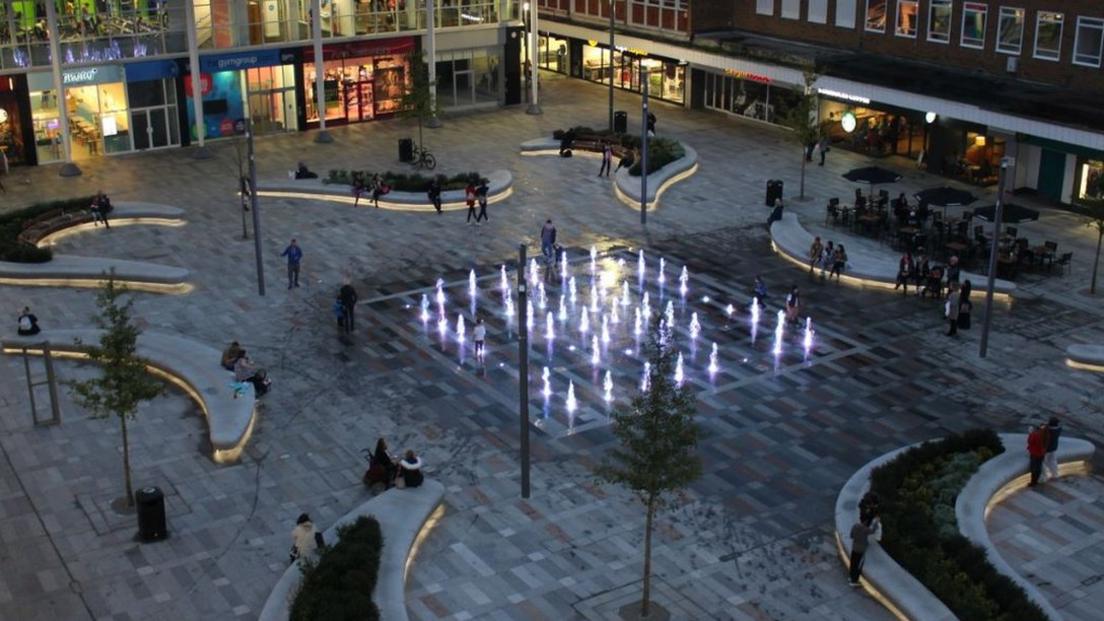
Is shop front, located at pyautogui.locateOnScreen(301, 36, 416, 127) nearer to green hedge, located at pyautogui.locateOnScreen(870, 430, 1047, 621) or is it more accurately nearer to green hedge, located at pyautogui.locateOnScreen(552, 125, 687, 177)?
green hedge, located at pyautogui.locateOnScreen(552, 125, 687, 177)

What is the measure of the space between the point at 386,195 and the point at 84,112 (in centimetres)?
1608

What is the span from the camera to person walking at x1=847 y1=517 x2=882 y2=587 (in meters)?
22.9

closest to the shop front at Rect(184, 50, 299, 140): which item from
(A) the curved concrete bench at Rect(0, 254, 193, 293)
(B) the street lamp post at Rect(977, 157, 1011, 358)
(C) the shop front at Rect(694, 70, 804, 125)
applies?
(A) the curved concrete bench at Rect(0, 254, 193, 293)

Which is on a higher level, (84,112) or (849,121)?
(84,112)

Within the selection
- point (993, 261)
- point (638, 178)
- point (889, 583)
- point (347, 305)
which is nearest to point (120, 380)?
point (347, 305)

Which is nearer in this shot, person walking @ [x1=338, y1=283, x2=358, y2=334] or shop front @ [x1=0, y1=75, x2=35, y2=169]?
person walking @ [x1=338, y1=283, x2=358, y2=334]

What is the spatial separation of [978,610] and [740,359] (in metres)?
13.0

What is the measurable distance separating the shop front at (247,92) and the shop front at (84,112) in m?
3.01

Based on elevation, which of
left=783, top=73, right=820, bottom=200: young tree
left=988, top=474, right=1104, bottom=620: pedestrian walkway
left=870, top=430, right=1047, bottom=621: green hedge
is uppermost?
left=783, top=73, right=820, bottom=200: young tree

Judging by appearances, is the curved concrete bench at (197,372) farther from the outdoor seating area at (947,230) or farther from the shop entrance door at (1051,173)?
the shop entrance door at (1051,173)

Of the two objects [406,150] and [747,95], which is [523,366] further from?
[747,95]

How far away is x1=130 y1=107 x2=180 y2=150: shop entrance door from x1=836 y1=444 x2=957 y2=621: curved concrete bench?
40185 mm

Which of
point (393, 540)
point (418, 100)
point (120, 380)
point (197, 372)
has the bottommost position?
point (393, 540)

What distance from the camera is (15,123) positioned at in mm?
52875
